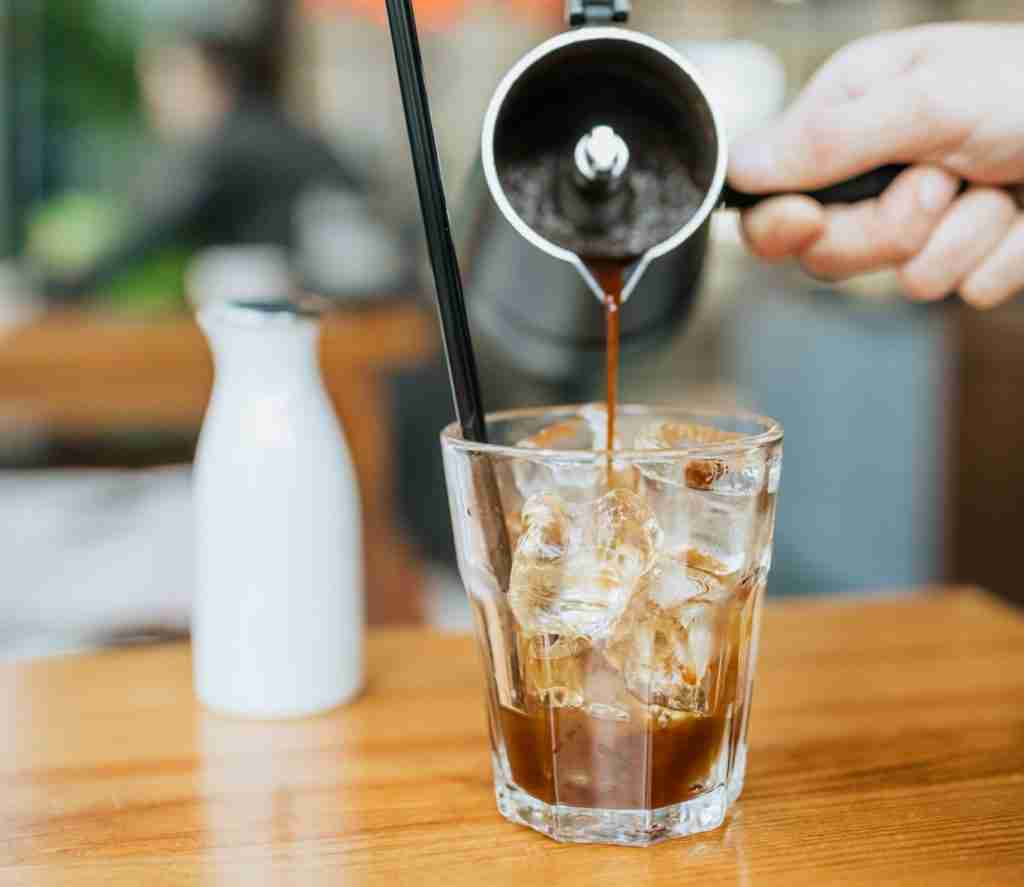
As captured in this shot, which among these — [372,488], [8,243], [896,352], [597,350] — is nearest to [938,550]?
[896,352]

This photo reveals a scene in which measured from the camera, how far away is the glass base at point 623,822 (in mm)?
570

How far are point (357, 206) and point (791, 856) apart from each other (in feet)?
10.2

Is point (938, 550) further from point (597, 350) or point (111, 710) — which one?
point (111, 710)

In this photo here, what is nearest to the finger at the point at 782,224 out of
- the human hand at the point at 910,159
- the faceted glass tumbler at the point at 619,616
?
the human hand at the point at 910,159

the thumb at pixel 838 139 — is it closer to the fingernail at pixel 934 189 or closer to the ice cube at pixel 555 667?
the fingernail at pixel 934 189

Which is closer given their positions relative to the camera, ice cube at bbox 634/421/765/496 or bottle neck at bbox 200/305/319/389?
ice cube at bbox 634/421/765/496

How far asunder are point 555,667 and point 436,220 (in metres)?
0.22

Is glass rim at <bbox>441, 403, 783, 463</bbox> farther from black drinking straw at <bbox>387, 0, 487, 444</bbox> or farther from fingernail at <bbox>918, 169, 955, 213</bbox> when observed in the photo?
fingernail at <bbox>918, 169, 955, 213</bbox>

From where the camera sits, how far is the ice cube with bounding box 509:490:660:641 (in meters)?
0.55

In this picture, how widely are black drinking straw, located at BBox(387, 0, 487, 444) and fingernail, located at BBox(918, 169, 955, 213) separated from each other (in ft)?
1.16

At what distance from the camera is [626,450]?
539 mm

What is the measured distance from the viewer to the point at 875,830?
0.58 m

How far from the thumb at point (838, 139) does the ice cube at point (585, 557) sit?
297 millimetres

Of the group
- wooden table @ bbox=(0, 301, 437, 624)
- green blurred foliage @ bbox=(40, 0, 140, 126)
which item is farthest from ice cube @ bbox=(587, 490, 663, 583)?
green blurred foliage @ bbox=(40, 0, 140, 126)
